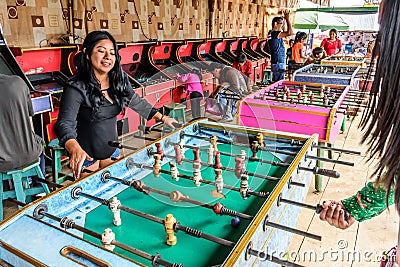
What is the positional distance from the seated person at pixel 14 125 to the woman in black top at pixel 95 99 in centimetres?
39

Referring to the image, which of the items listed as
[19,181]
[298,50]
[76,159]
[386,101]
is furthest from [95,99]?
[298,50]

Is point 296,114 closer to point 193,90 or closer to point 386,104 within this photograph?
point 193,90

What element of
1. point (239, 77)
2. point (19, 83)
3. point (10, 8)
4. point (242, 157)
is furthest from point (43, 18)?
point (242, 157)

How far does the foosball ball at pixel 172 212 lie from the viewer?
3.81ft

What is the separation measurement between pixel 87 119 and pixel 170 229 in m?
1.32

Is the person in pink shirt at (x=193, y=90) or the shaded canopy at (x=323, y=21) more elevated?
the shaded canopy at (x=323, y=21)

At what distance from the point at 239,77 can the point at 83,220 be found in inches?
122

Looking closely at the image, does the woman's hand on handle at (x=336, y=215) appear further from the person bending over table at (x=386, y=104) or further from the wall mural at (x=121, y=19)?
the wall mural at (x=121, y=19)

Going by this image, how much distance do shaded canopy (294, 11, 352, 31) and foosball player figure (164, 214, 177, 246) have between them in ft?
36.1

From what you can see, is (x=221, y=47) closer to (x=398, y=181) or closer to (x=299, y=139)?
(x=299, y=139)

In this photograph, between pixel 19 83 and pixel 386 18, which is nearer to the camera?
pixel 386 18

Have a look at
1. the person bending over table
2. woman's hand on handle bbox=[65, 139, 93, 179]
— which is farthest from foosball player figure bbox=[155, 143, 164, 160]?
the person bending over table

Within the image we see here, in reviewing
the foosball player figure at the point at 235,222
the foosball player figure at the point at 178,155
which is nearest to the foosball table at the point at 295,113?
the foosball player figure at the point at 178,155

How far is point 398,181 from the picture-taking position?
0.88 m
